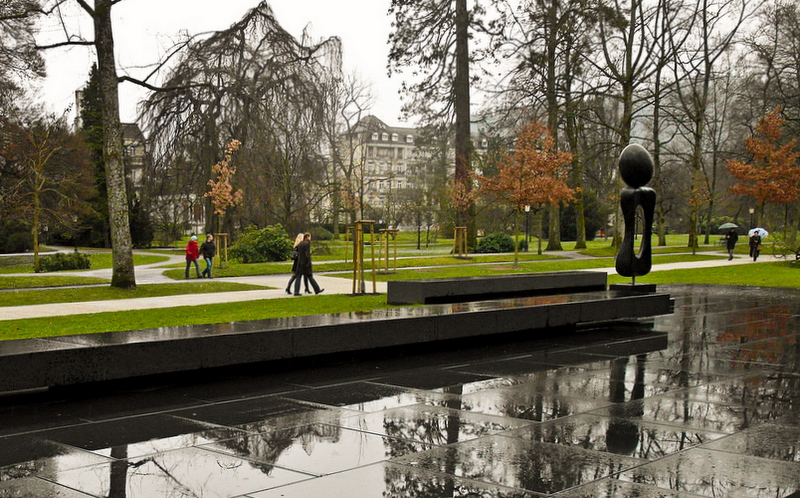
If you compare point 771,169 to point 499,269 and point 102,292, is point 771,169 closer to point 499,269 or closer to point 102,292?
point 499,269

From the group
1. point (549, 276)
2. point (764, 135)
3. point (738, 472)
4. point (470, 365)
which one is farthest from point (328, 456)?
point (764, 135)

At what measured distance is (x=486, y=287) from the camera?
16109 millimetres

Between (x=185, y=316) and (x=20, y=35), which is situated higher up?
(x=20, y=35)

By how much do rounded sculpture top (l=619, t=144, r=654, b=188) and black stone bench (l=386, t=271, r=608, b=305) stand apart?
3081 millimetres

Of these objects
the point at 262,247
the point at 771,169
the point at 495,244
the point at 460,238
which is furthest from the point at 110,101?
the point at 771,169

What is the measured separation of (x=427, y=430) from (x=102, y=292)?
1525 cm

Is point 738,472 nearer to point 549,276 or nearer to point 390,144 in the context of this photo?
point 549,276

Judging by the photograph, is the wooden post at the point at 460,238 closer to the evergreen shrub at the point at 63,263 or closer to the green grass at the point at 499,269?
the green grass at the point at 499,269

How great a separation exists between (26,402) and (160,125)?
26.4m

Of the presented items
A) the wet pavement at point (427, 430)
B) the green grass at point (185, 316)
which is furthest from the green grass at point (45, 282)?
the wet pavement at point (427, 430)

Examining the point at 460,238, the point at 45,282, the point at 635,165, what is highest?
the point at 635,165

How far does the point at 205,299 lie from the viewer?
18344 mm

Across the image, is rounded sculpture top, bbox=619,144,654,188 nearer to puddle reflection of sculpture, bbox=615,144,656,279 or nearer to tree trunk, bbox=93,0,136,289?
puddle reflection of sculpture, bbox=615,144,656,279

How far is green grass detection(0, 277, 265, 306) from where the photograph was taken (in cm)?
1841
